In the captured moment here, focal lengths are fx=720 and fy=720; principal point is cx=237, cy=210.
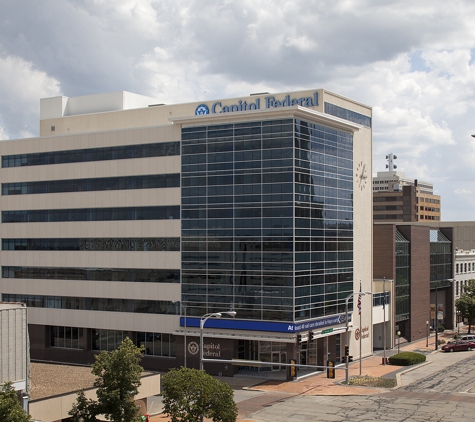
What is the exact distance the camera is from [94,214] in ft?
264

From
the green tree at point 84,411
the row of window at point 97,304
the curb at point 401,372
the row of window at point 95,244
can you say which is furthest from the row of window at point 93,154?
the green tree at point 84,411

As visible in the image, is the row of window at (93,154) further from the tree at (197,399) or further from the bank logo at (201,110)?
the tree at (197,399)

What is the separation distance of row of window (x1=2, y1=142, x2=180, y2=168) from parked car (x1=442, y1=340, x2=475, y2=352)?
143 feet

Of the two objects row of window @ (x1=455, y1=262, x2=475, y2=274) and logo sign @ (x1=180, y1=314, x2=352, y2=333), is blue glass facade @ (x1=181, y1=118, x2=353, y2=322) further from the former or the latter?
row of window @ (x1=455, y1=262, x2=475, y2=274)

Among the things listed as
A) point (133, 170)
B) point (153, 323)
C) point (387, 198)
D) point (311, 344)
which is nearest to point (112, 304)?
point (153, 323)

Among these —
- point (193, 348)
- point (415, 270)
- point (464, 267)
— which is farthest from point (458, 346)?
point (193, 348)

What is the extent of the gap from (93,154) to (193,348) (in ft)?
80.1

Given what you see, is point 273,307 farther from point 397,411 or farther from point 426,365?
point 426,365

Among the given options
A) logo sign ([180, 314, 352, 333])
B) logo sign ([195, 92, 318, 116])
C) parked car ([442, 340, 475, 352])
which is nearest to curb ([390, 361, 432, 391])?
logo sign ([180, 314, 352, 333])

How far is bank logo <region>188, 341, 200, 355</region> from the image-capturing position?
244ft

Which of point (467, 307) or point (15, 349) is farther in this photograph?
point (467, 307)

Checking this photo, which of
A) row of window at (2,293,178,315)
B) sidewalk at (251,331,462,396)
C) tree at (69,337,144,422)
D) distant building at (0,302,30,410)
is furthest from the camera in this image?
row of window at (2,293,178,315)

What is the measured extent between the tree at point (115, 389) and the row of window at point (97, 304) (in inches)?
1153

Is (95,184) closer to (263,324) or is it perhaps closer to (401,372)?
(263,324)
